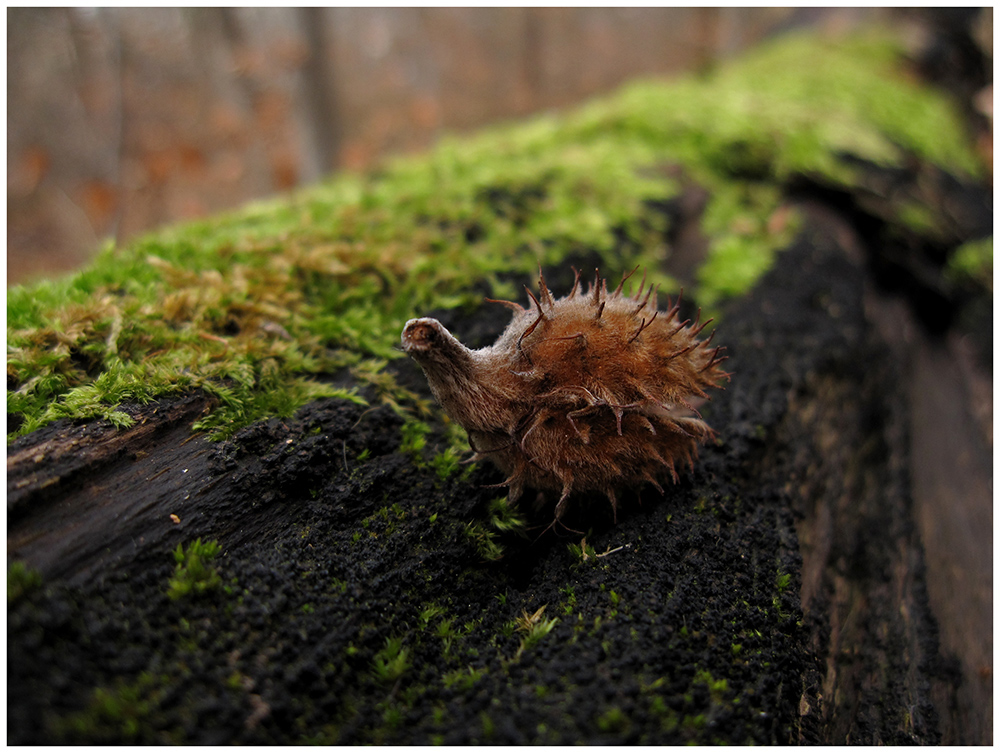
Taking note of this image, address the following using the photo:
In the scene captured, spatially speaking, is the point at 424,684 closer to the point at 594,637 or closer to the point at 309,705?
the point at 309,705

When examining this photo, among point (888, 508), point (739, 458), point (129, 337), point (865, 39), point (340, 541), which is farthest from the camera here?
point (865, 39)

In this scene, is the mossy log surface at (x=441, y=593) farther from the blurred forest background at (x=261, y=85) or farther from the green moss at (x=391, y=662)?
the blurred forest background at (x=261, y=85)

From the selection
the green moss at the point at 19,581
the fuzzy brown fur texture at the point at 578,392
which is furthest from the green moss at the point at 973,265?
the green moss at the point at 19,581

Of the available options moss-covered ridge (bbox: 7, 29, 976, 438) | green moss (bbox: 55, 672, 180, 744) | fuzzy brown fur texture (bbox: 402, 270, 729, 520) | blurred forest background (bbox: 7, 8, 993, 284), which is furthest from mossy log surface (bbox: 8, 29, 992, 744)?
blurred forest background (bbox: 7, 8, 993, 284)

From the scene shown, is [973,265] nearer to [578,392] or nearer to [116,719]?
[578,392]

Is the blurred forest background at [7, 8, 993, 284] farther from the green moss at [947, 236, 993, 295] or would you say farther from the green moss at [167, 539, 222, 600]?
the green moss at [947, 236, 993, 295]

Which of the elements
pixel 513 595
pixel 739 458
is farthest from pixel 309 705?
pixel 739 458

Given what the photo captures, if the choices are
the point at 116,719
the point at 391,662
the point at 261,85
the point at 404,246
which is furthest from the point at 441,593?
the point at 261,85
